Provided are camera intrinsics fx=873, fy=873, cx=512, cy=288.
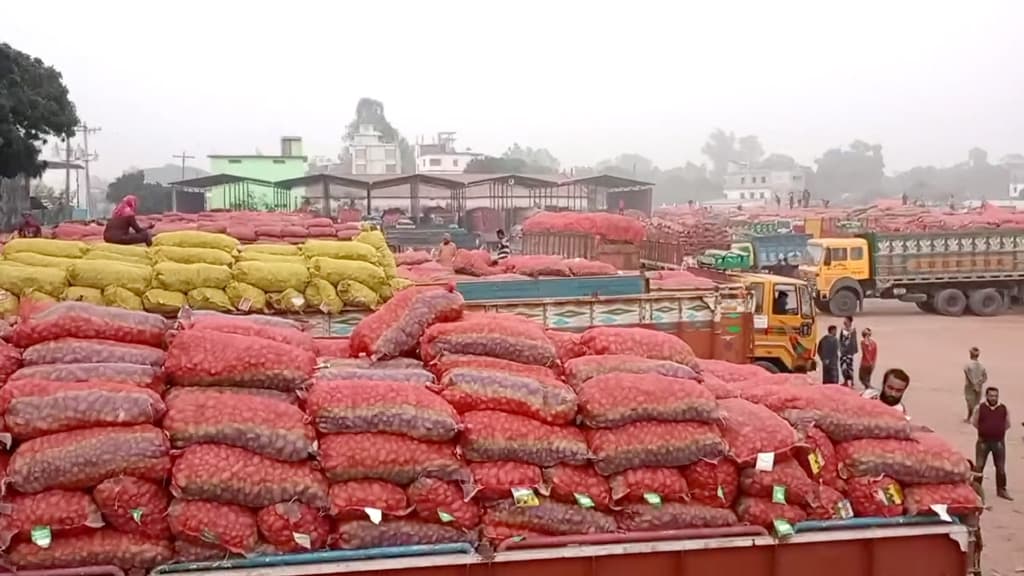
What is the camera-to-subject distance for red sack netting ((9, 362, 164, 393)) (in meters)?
4.54

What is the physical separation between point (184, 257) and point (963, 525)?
6.89 metres

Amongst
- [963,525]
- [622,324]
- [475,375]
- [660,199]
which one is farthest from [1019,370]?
[660,199]

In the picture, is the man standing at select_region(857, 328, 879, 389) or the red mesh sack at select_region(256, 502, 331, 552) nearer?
the red mesh sack at select_region(256, 502, 331, 552)

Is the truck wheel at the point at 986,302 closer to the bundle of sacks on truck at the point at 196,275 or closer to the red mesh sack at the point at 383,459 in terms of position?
the bundle of sacks on truck at the point at 196,275

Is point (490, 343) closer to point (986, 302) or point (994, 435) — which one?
point (994, 435)

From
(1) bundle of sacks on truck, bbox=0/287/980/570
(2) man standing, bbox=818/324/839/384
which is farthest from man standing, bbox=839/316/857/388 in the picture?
(1) bundle of sacks on truck, bbox=0/287/980/570

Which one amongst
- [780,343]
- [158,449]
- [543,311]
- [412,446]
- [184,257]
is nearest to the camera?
[158,449]

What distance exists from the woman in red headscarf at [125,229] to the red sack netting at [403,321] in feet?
17.2

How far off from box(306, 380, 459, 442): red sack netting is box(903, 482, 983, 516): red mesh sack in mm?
2654

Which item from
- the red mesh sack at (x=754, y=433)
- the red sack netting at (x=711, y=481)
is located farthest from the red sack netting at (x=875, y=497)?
the red sack netting at (x=711, y=481)

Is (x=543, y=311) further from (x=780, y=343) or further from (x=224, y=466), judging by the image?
(x=224, y=466)

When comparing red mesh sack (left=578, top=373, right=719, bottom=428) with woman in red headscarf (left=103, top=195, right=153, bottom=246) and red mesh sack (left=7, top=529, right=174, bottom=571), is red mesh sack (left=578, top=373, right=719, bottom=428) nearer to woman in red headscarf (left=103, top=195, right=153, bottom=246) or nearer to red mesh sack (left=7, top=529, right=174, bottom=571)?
red mesh sack (left=7, top=529, right=174, bottom=571)

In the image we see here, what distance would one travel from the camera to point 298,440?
176 inches

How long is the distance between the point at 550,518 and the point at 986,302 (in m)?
23.1
